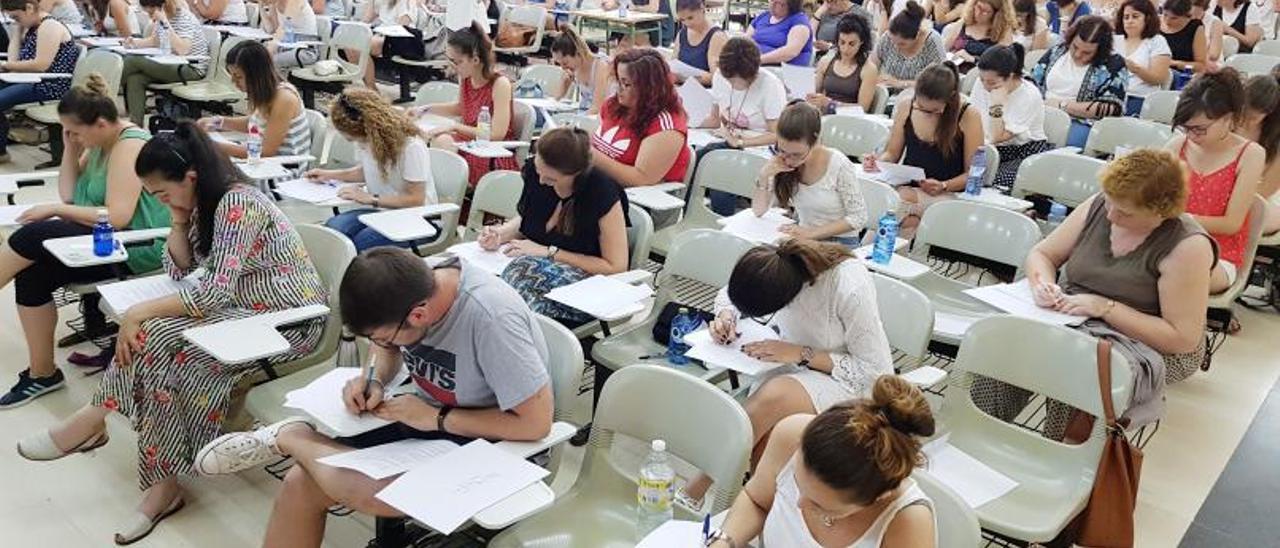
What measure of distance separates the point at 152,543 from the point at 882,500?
2084 millimetres

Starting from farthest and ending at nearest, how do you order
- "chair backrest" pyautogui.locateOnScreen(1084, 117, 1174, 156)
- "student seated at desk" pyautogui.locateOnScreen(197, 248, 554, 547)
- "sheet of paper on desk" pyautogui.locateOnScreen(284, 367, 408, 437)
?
"chair backrest" pyautogui.locateOnScreen(1084, 117, 1174, 156), "sheet of paper on desk" pyautogui.locateOnScreen(284, 367, 408, 437), "student seated at desk" pyautogui.locateOnScreen(197, 248, 554, 547)

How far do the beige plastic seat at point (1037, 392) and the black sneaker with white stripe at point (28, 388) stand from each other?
3049 mm

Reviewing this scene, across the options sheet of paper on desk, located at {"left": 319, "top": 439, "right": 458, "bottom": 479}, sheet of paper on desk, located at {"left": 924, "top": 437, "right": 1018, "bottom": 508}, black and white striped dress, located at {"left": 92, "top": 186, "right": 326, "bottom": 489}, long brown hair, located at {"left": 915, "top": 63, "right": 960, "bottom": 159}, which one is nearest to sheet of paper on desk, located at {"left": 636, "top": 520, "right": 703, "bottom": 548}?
sheet of paper on desk, located at {"left": 319, "top": 439, "right": 458, "bottom": 479}

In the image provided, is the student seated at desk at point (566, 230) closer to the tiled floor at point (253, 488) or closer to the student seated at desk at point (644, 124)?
the student seated at desk at point (644, 124)

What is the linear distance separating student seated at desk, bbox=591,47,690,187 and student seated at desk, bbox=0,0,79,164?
155 inches

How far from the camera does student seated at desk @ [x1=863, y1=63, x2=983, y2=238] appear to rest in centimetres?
414

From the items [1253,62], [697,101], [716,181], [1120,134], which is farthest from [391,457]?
[1253,62]

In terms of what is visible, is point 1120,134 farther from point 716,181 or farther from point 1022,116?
point 716,181

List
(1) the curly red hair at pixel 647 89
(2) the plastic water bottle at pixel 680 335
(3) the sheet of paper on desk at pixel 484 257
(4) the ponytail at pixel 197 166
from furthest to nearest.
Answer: (1) the curly red hair at pixel 647 89
(3) the sheet of paper on desk at pixel 484 257
(2) the plastic water bottle at pixel 680 335
(4) the ponytail at pixel 197 166

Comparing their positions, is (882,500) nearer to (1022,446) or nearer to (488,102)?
(1022,446)

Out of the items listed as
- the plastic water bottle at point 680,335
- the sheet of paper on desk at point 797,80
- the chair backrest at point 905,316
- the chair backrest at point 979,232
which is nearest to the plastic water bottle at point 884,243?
the chair backrest at point 979,232

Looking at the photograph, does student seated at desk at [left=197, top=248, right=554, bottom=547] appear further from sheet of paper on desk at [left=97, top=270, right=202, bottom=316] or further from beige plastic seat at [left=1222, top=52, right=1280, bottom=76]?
beige plastic seat at [left=1222, top=52, right=1280, bottom=76]

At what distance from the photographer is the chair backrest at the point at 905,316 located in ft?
8.88

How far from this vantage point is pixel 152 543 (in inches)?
107
